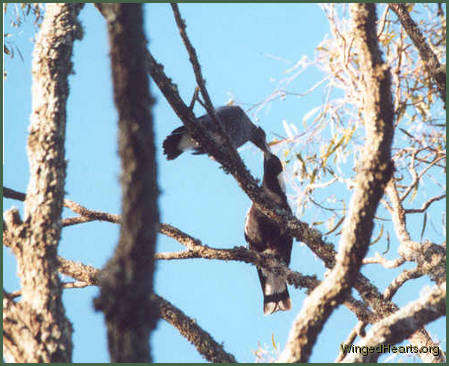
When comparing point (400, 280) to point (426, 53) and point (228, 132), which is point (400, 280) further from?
point (228, 132)

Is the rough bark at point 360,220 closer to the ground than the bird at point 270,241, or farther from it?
closer to the ground

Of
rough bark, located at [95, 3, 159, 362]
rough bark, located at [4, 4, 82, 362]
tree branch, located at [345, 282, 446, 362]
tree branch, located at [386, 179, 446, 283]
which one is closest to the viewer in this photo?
rough bark, located at [95, 3, 159, 362]

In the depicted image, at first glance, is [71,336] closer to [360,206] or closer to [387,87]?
[360,206]

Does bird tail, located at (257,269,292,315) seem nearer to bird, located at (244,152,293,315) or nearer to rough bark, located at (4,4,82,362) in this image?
bird, located at (244,152,293,315)

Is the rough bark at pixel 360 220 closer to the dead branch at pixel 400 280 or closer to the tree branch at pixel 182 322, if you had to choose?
the tree branch at pixel 182 322

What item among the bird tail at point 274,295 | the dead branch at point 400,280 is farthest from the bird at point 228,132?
the dead branch at point 400,280

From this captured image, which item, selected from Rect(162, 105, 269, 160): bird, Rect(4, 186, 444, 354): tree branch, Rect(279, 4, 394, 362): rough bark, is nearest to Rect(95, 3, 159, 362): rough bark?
Rect(279, 4, 394, 362): rough bark

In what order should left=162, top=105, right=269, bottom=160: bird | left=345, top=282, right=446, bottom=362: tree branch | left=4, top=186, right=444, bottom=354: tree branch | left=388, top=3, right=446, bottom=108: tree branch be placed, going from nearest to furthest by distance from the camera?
left=345, top=282, right=446, bottom=362: tree branch → left=4, top=186, right=444, bottom=354: tree branch → left=388, top=3, right=446, bottom=108: tree branch → left=162, top=105, right=269, bottom=160: bird
